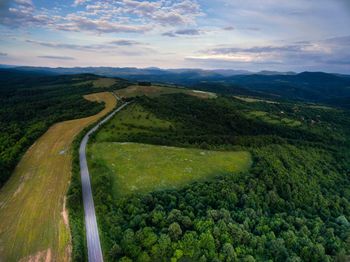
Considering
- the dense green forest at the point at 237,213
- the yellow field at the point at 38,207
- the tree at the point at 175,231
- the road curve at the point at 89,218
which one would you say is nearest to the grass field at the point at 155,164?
the road curve at the point at 89,218

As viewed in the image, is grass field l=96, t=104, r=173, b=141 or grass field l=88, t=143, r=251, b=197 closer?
grass field l=88, t=143, r=251, b=197

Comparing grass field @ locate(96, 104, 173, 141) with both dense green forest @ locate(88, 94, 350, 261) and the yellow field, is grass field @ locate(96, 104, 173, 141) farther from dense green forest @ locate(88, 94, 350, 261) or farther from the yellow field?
the yellow field

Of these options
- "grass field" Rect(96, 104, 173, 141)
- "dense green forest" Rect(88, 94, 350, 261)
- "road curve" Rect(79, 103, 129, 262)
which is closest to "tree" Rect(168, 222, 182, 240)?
"dense green forest" Rect(88, 94, 350, 261)

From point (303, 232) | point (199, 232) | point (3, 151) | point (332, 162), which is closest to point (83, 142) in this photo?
point (3, 151)

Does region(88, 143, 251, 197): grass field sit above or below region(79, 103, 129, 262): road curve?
above

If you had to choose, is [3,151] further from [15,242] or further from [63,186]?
[15,242]

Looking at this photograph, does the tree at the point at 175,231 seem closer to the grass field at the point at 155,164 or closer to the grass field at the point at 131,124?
the grass field at the point at 155,164
